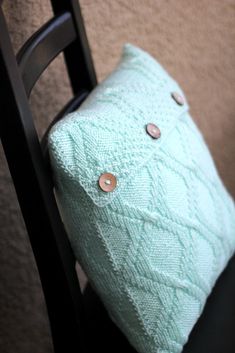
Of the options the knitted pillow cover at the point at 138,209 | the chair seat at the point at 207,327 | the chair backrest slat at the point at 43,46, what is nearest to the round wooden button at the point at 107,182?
the knitted pillow cover at the point at 138,209

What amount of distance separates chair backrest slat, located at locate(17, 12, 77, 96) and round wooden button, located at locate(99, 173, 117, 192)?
4.9 inches

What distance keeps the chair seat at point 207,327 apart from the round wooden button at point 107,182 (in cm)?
25

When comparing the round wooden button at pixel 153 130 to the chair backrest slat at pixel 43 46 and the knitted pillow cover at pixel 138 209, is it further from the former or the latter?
the chair backrest slat at pixel 43 46

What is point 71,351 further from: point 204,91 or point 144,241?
point 204,91

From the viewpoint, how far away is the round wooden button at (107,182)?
0.49 m

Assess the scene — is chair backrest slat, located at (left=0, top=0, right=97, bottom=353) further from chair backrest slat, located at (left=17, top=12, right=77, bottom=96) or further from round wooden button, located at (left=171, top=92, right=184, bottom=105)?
round wooden button, located at (left=171, top=92, right=184, bottom=105)

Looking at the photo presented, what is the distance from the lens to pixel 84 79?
2.40 feet

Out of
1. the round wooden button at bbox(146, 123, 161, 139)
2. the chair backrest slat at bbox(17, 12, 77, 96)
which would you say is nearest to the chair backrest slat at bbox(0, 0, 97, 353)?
the chair backrest slat at bbox(17, 12, 77, 96)

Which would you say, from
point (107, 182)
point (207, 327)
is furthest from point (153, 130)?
point (207, 327)

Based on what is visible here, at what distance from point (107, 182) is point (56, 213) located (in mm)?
66

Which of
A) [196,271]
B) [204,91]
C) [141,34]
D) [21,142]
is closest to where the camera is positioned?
[21,142]

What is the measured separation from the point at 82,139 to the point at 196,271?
22 cm

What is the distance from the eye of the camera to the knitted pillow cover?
49 cm

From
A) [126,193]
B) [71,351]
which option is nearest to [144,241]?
[126,193]
